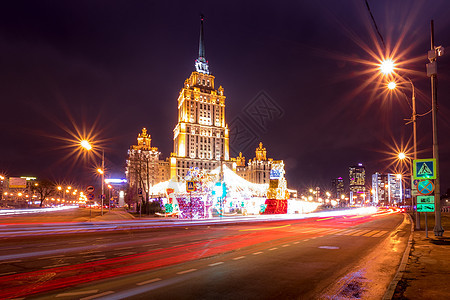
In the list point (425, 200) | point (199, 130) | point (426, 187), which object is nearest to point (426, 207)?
point (425, 200)

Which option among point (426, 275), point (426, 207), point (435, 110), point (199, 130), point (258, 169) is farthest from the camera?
point (258, 169)

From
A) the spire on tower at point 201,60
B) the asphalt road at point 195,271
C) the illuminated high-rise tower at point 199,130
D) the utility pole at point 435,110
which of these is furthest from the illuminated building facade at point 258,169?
the asphalt road at point 195,271

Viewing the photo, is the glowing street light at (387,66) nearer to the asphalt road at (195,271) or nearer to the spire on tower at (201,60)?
the asphalt road at (195,271)

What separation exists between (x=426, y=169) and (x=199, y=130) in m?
126

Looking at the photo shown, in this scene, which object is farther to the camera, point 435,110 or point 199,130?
point 199,130

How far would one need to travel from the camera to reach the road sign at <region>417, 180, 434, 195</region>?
15.1 m

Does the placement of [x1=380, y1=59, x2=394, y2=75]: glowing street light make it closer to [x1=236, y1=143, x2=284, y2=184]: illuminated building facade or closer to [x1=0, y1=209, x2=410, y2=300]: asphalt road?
[x1=0, y1=209, x2=410, y2=300]: asphalt road

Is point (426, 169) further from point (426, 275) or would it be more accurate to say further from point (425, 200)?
point (426, 275)

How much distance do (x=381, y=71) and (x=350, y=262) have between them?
11093mm

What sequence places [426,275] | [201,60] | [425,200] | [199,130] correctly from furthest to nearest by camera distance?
[201,60]
[199,130]
[425,200]
[426,275]

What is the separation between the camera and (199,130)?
456ft

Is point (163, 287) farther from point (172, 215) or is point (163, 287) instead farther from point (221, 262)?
point (172, 215)

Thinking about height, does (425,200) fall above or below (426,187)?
below

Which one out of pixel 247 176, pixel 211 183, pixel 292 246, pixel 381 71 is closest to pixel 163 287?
pixel 292 246
